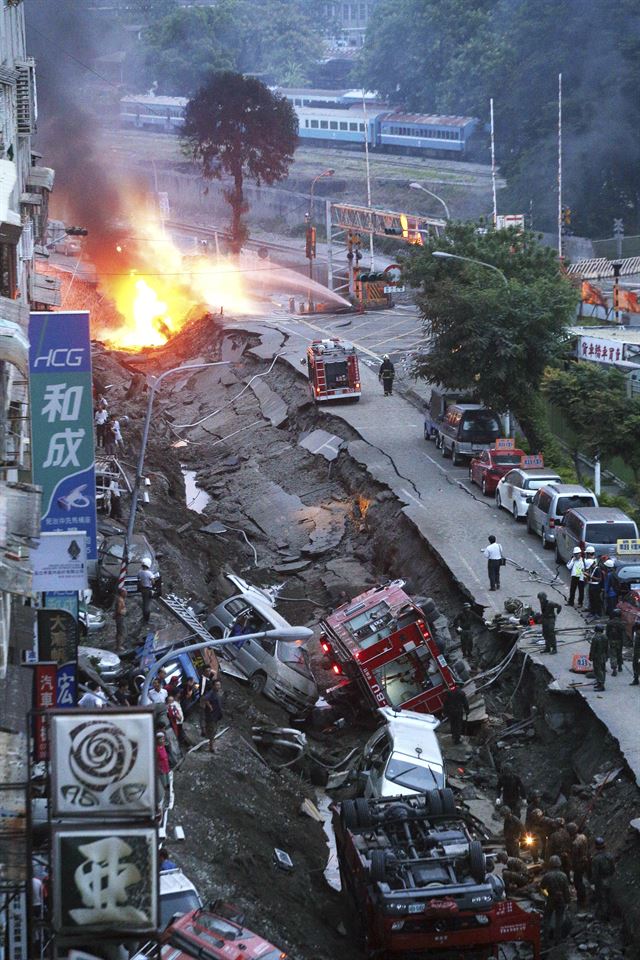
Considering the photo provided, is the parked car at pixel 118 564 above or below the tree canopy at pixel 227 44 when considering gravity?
below

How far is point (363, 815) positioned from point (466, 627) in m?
11.7

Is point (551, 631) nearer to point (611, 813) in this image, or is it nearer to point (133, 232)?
point (611, 813)

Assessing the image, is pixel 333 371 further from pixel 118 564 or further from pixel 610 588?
pixel 610 588

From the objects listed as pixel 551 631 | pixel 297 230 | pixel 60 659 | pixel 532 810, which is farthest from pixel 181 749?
pixel 297 230

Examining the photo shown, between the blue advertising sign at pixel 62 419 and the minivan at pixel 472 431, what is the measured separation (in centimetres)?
2343

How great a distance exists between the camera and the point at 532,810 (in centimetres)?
2439

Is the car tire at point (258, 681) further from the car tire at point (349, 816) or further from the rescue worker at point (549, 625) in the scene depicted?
the car tire at point (349, 816)

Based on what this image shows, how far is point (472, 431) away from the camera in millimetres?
47375

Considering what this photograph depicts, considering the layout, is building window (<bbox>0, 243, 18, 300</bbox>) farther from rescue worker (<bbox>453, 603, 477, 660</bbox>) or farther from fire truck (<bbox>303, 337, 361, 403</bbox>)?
fire truck (<bbox>303, 337, 361, 403</bbox>)

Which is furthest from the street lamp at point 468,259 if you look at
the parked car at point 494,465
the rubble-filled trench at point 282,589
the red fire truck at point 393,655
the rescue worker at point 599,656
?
the rescue worker at point 599,656

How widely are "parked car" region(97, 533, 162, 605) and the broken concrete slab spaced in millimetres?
14701

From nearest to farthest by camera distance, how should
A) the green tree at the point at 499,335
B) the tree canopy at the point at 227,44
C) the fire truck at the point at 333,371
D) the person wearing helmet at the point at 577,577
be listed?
the person wearing helmet at the point at 577,577 < the green tree at the point at 499,335 < the fire truck at the point at 333,371 < the tree canopy at the point at 227,44

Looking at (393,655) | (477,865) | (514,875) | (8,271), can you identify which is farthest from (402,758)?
(8,271)

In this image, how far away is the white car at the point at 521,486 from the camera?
39.4m
